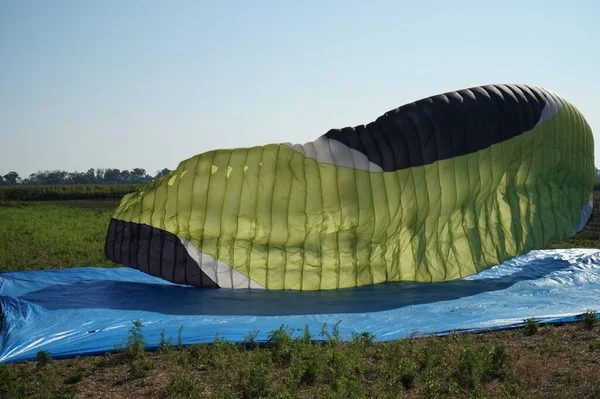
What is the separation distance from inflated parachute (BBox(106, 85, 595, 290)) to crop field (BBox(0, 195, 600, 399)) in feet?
5.55

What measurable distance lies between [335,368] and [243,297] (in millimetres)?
3022

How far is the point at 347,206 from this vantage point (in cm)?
886

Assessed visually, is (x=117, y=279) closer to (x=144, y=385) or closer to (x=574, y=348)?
(x=144, y=385)

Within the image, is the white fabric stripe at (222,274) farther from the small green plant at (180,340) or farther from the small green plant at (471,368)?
the small green plant at (471,368)

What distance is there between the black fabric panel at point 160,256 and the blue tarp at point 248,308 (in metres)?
0.29

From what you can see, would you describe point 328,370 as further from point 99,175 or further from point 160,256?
point 99,175

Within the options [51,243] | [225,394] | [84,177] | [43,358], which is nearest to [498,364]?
[225,394]

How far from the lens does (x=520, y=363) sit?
19.9 ft

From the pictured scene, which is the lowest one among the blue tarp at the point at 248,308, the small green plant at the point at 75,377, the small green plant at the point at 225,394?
the small green plant at the point at 75,377

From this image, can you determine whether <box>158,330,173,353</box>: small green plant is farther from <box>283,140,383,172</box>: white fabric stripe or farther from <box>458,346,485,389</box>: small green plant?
<box>283,140,383,172</box>: white fabric stripe

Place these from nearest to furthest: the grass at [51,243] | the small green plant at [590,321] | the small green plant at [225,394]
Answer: the small green plant at [225,394]
the small green plant at [590,321]
the grass at [51,243]

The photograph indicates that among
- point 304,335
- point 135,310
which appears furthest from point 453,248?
point 135,310

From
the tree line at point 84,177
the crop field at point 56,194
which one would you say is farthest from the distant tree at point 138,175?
the crop field at point 56,194

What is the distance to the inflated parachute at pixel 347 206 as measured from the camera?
8781 millimetres
